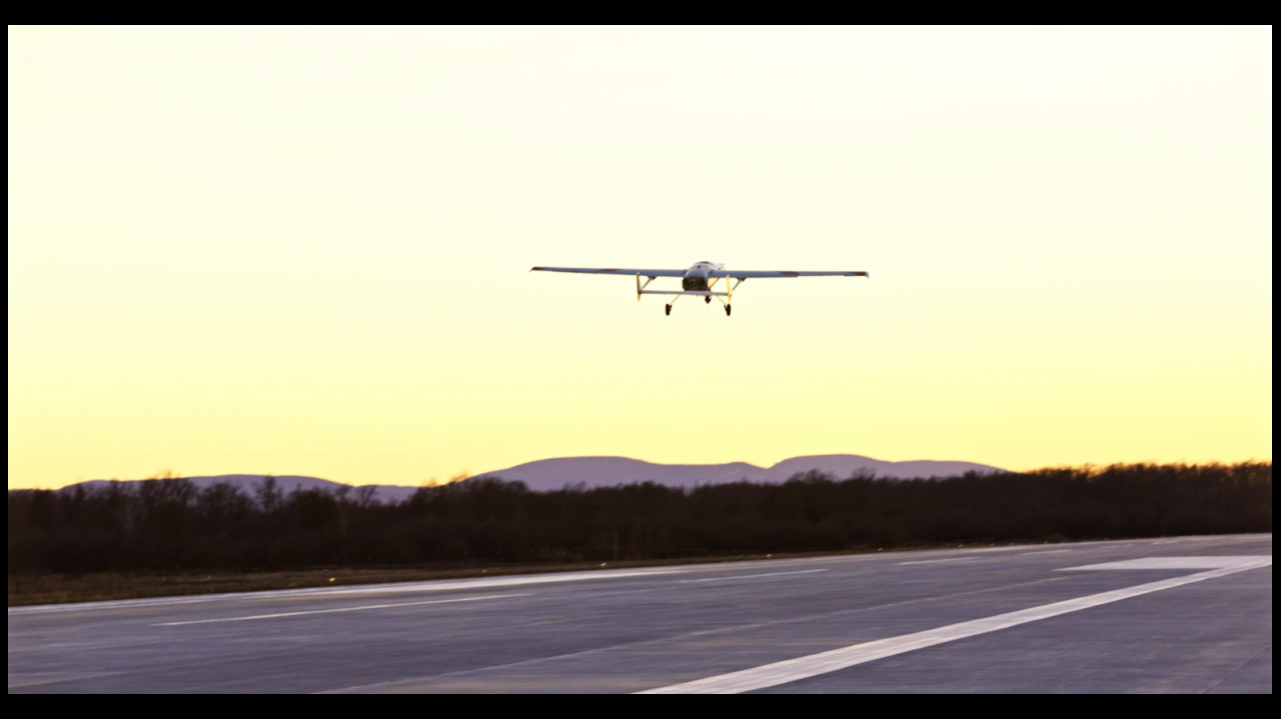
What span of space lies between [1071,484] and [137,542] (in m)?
101

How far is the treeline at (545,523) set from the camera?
8869 centimetres

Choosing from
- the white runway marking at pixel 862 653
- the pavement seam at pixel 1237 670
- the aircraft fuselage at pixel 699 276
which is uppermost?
the aircraft fuselage at pixel 699 276

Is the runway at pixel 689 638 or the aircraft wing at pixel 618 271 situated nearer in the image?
the runway at pixel 689 638

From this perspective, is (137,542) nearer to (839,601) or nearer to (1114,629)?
(839,601)

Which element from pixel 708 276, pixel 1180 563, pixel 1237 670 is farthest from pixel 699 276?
pixel 1237 670

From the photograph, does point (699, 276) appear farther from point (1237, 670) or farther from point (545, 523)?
point (545, 523)

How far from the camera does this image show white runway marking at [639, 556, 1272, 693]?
1734 cm

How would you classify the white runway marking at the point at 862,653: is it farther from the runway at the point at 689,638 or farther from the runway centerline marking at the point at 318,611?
the runway centerline marking at the point at 318,611

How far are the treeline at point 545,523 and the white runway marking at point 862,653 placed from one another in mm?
63838

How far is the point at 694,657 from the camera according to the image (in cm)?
2056

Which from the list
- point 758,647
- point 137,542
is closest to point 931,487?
point 137,542

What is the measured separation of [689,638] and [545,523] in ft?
272

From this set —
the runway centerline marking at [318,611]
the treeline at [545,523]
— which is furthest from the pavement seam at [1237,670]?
the treeline at [545,523]

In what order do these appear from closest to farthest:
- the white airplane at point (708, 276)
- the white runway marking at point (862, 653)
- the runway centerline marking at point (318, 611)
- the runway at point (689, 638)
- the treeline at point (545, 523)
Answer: the white runway marking at point (862, 653)
the runway at point (689, 638)
the runway centerline marking at point (318, 611)
the white airplane at point (708, 276)
the treeline at point (545, 523)
